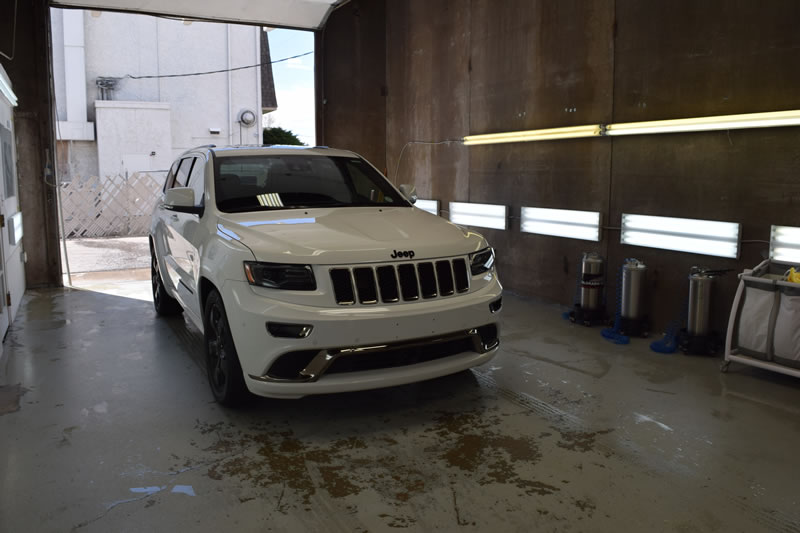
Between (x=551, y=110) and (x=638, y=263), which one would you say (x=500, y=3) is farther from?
(x=638, y=263)

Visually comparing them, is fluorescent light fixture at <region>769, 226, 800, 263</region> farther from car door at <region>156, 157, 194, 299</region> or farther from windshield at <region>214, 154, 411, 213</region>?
car door at <region>156, 157, 194, 299</region>

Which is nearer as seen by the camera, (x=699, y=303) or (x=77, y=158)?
(x=699, y=303)

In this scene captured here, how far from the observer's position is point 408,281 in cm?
339

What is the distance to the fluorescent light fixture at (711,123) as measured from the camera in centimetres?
441

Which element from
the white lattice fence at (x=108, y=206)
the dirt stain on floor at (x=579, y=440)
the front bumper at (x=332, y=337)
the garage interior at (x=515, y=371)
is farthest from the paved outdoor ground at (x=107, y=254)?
the dirt stain on floor at (x=579, y=440)

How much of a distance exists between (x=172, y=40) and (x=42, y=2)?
460 inches

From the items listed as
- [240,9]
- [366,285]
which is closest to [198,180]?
[366,285]

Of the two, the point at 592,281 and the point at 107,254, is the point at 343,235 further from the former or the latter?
the point at 107,254

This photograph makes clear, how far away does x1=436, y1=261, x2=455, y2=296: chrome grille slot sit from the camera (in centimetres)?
350

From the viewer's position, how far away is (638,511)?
8.52 feet

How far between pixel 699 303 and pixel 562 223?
1.97 meters

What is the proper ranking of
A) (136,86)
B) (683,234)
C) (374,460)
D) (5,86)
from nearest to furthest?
(374,460) < (683,234) < (5,86) < (136,86)

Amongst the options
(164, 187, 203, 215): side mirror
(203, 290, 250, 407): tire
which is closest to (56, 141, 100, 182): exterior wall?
(164, 187, 203, 215): side mirror

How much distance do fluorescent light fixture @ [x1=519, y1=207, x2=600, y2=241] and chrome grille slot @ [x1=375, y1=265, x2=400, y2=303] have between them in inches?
131
